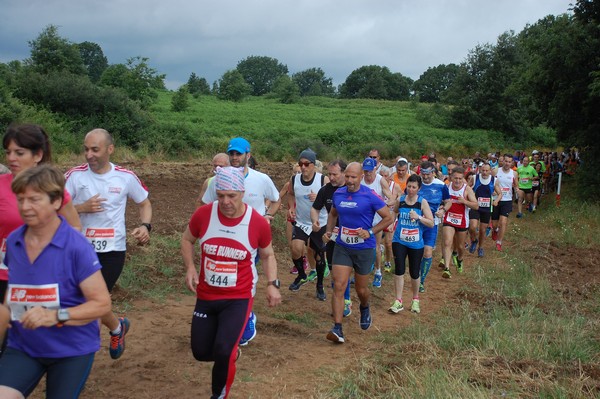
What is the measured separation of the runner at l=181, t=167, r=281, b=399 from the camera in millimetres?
4582

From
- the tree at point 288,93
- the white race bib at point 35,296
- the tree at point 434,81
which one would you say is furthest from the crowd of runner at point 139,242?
the tree at point 434,81

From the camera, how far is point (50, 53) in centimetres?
2764

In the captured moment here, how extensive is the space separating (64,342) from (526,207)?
22.4 meters

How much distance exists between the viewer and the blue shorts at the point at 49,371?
10.3 ft

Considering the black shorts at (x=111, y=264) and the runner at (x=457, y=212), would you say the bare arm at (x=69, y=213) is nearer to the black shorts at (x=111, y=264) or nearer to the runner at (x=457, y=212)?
the black shorts at (x=111, y=264)

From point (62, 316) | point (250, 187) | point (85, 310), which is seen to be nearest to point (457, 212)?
point (250, 187)

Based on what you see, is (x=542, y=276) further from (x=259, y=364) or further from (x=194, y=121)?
(x=194, y=121)

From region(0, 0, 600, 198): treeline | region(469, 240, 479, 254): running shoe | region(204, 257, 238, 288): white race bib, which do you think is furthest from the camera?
region(0, 0, 600, 198): treeline

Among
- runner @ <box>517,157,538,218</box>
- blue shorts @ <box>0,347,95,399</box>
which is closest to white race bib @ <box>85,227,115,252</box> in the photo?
blue shorts @ <box>0,347,95,399</box>

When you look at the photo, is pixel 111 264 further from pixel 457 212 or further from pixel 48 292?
pixel 457 212

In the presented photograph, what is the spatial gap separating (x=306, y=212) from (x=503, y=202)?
23.1 ft

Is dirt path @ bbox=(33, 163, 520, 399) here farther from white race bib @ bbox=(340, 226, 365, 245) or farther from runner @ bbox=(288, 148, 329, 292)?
white race bib @ bbox=(340, 226, 365, 245)

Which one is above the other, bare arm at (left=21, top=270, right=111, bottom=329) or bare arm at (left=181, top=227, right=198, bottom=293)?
bare arm at (left=21, top=270, right=111, bottom=329)

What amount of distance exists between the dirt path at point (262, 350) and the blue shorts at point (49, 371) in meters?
2.00
